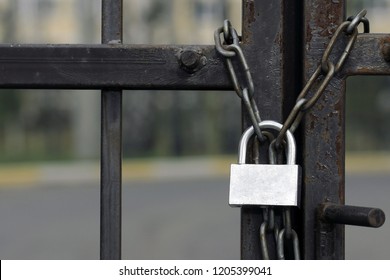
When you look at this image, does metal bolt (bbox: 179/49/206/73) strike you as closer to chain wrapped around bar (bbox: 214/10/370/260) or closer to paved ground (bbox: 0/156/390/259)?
chain wrapped around bar (bbox: 214/10/370/260)

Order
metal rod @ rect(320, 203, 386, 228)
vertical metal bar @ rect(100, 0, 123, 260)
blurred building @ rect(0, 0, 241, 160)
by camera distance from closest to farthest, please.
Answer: metal rod @ rect(320, 203, 386, 228) < vertical metal bar @ rect(100, 0, 123, 260) < blurred building @ rect(0, 0, 241, 160)

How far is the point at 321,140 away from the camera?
838 millimetres

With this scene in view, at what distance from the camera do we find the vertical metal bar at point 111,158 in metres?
0.87

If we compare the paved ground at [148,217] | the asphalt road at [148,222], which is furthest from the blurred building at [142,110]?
the asphalt road at [148,222]

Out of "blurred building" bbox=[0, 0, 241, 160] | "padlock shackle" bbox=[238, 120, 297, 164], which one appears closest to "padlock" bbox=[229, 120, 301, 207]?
"padlock shackle" bbox=[238, 120, 297, 164]

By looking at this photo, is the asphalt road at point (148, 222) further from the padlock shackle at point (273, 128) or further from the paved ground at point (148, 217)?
the padlock shackle at point (273, 128)

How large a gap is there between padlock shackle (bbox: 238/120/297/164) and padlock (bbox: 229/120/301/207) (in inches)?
0.7

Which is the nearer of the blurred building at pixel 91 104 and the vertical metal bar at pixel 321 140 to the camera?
the vertical metal bar at pixel 321 140

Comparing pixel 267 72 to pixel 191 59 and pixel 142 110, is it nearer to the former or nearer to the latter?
pixel 191 59

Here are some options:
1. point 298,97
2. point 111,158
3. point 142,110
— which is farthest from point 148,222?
point 298,97

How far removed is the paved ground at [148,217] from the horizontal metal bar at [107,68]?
166 inches

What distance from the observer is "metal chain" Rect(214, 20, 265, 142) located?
2.63 feet

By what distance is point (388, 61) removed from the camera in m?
0.84
